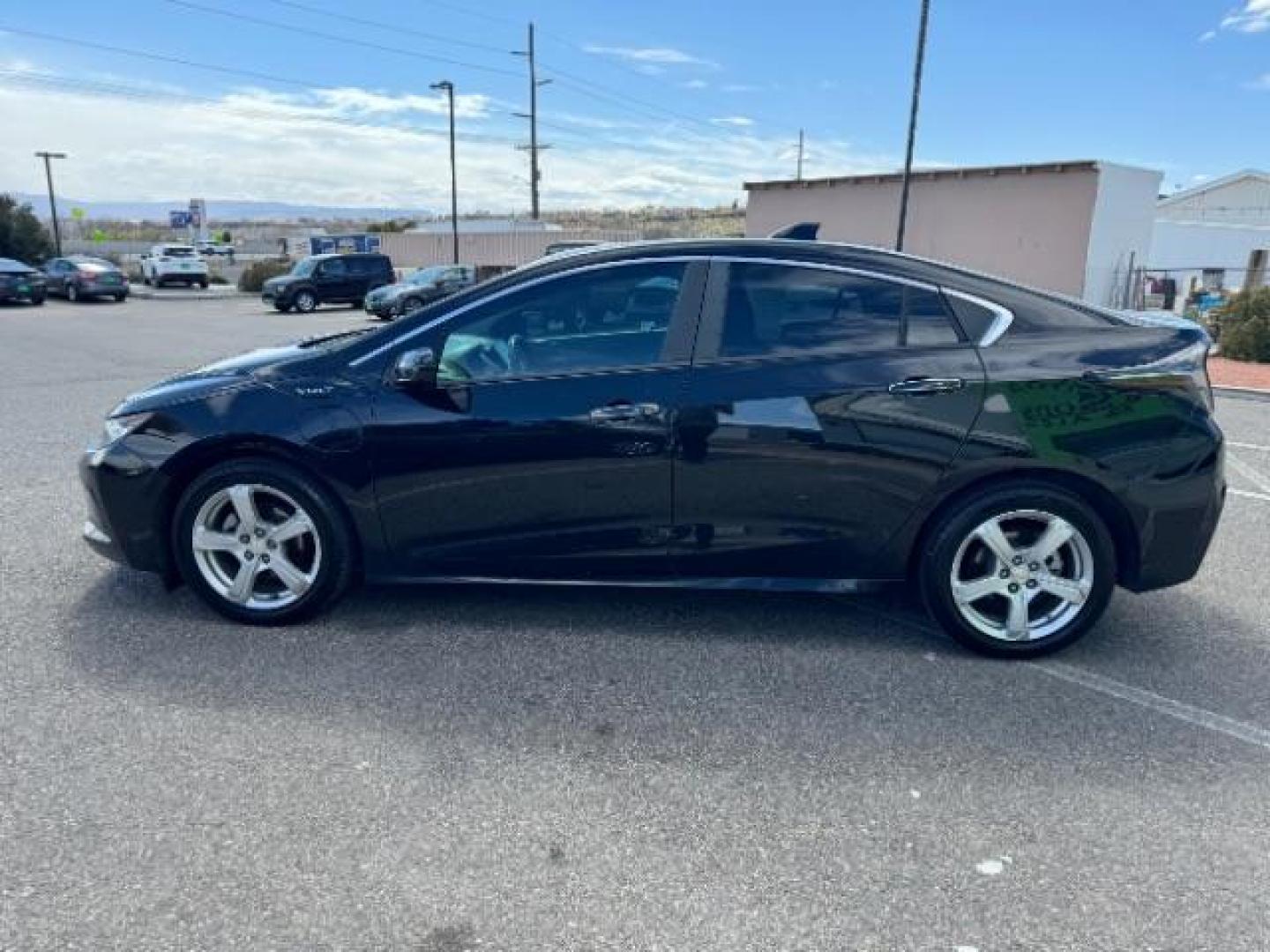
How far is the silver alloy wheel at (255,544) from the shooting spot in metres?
3.74

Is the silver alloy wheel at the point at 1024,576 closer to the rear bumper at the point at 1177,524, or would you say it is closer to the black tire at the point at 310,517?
the rear bumper at the point at 1177,524

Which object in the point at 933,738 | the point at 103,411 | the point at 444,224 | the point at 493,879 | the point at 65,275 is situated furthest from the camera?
the point at 444,224

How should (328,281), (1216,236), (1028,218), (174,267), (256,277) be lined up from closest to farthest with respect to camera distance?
1. (1028,218)
2. (328,281)
3. (1216,236)
4. (256,277)
5. (174,267)

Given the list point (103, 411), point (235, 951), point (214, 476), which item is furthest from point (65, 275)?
point (235, 951)

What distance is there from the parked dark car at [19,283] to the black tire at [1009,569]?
30.4 m

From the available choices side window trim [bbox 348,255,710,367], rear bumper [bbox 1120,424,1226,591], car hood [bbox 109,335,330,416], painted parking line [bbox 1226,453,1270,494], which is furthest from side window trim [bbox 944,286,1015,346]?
painted parking line [bbox 1226,453,1270,494]

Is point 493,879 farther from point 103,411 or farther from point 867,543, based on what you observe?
point 103,411

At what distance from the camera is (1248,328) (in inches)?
551

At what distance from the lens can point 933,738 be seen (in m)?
3.03

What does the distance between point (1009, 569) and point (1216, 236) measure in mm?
34448

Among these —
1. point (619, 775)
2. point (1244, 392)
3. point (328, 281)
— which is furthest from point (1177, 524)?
point (328, 281)

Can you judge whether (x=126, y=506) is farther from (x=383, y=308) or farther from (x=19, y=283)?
(x=19, y=283)

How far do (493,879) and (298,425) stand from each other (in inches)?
80.4

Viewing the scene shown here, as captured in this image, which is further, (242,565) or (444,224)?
(444,224)
